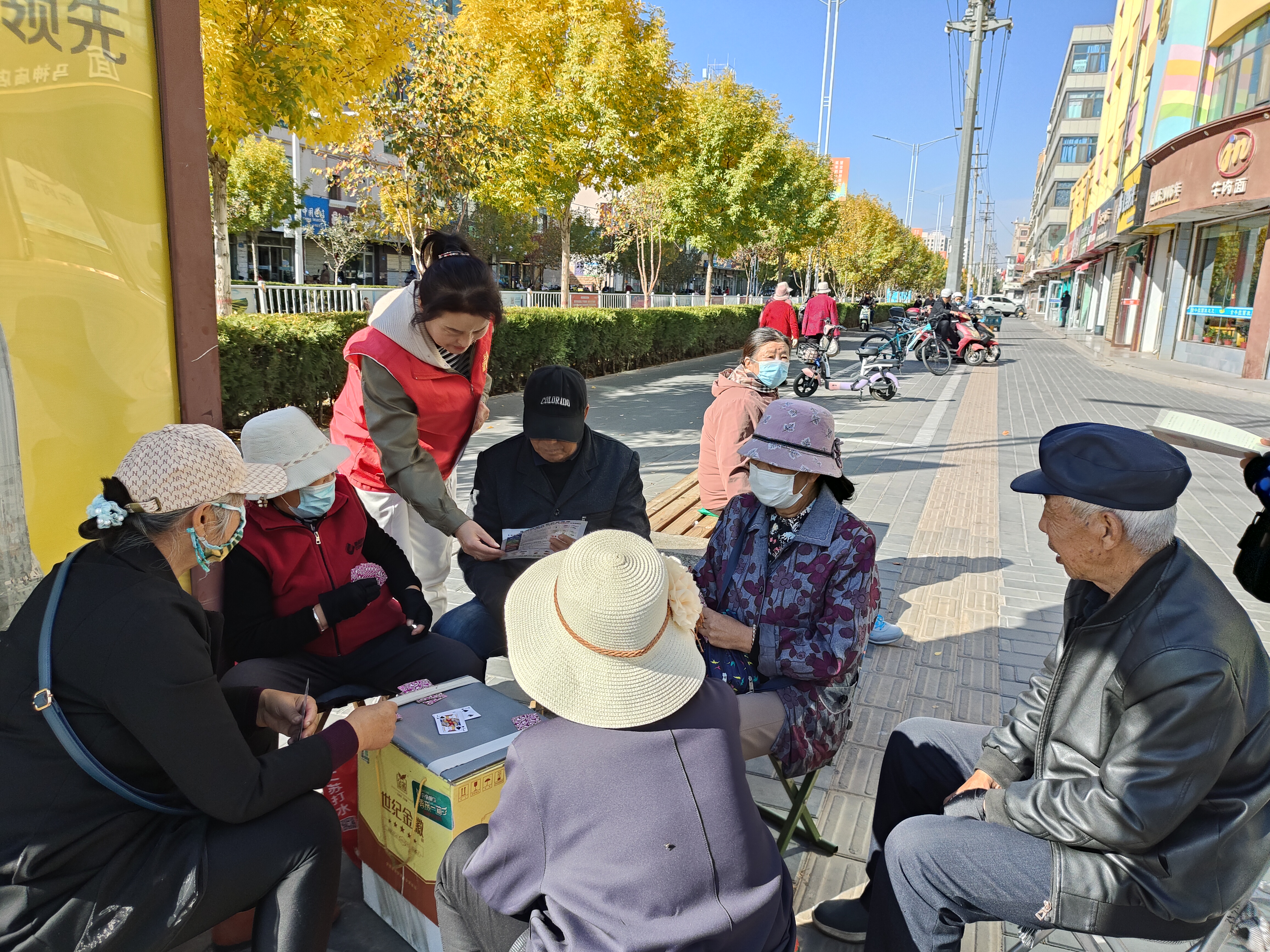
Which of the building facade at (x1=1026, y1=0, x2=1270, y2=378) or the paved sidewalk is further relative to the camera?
the building facade at (x1=1026, y1=0, x2=1270, y2=378)

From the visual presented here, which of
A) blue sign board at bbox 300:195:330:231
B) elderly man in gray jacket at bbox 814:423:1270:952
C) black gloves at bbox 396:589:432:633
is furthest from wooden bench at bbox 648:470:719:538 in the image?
blue sign board at bbox 300:195:330:231

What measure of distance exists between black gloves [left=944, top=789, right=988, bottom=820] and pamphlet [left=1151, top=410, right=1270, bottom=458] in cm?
103

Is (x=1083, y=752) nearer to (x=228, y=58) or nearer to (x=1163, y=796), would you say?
(x=1163, y=796)

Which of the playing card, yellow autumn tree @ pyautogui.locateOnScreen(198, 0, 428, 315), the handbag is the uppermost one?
yellow autumn tree @ pyautogui.locateOnScreen(198, 0, 428, 315)

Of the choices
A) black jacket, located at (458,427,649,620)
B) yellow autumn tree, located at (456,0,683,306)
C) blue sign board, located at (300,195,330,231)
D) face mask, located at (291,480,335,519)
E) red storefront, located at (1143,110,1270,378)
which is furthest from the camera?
blue sign board, located at (300,195,330,231)

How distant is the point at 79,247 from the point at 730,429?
2.86m

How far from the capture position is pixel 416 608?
3020 millimetres

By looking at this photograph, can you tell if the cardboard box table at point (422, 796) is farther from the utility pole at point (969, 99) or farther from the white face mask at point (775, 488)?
the utility pole at point (969, 99)

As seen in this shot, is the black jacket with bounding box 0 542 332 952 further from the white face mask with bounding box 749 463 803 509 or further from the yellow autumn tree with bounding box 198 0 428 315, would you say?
the yellow autumn tree with bounding box 198 0 428 315

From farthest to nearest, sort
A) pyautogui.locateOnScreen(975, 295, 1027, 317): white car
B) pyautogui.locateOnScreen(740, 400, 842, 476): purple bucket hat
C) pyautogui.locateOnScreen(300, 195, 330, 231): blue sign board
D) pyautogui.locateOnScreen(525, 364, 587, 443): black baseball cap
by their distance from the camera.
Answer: pyautogui.locateOnScreen(975, 295, 1027, 317): white car < pyautogui.locateOnScreen(300, 195, 330, 231): blue sign board < pyautogui.locateOnScreen(525, 364, 587, 443): black baseball cap < pyautogui.locateOnScreen(740, 400, 842, 476): purple bucket hat

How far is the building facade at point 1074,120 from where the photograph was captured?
6675 cm

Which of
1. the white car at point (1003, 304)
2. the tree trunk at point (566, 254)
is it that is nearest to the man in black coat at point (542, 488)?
the tree trunk at point (566, 254)

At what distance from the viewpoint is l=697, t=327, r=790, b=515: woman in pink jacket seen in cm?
431

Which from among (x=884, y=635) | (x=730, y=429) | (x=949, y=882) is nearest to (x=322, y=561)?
(x=949, y=882)
